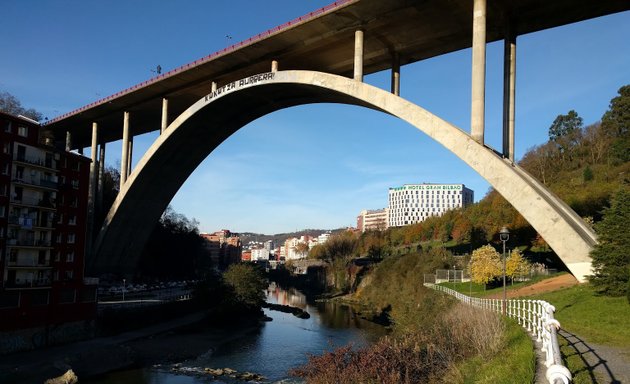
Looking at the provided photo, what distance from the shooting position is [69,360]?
78.0 ft

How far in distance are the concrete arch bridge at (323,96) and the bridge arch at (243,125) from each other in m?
0.05

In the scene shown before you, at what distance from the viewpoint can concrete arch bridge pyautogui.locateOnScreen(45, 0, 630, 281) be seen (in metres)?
18.6

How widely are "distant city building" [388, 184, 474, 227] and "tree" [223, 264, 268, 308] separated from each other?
12652cm

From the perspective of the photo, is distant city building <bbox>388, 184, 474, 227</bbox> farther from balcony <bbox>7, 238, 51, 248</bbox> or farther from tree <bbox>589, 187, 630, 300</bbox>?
tree <bbox>589, 187, 630, 300</bbox>

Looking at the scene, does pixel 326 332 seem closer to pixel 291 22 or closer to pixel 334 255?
pixel 291 22

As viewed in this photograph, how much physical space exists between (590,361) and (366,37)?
67.6 ft

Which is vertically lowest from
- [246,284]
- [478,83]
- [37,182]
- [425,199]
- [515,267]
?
[246,284]

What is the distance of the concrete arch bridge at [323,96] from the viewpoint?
1862cm

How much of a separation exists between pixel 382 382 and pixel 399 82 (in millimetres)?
18888

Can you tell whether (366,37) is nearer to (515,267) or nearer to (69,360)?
(515,267)

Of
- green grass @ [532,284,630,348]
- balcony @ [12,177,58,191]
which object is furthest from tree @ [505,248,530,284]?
balcony @ [12,177,58,191]

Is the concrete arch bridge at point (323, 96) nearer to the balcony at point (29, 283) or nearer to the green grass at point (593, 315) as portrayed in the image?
the green grass at point (593, 315)

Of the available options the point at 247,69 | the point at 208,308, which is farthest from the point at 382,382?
the point at 208,308

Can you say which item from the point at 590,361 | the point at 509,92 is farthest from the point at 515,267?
the point at 590,361
